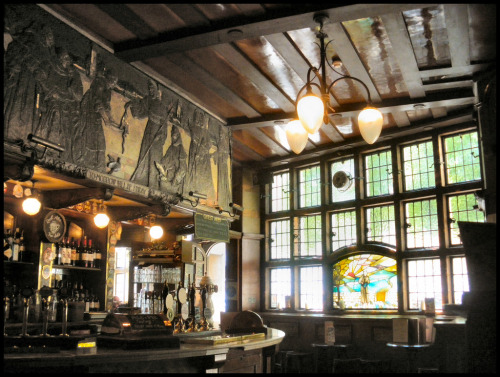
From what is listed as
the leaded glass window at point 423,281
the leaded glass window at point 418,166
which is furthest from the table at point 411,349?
the leaded glass window at point 418,166

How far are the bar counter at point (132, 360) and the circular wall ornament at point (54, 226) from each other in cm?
330

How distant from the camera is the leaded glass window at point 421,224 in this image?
348 inches

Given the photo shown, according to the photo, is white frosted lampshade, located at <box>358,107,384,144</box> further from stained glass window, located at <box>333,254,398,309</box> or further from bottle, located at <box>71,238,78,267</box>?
stained glass window, located at <box>333,254,398,309</box>

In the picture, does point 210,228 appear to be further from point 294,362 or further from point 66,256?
point 294,362

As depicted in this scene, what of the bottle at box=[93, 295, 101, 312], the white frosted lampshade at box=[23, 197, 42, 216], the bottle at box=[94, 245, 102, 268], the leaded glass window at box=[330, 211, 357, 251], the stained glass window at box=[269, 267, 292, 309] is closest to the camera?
the white frosted lampshade at box=[23, 197, 42, 216]

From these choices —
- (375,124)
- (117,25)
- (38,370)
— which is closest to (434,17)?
(375,124)

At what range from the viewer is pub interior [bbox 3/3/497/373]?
4586mm

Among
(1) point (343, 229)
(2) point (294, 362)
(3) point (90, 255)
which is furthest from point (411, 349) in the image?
(3) point (90, 255)

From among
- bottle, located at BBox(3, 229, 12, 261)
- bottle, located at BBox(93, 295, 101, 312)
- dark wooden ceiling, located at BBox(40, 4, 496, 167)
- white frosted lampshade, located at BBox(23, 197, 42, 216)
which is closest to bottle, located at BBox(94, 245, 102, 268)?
bottle, located at BBox(93, 295, 101, 312)

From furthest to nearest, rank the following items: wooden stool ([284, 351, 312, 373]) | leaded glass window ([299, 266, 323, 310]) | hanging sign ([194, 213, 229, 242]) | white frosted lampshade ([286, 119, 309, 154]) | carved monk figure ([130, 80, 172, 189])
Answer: leaded glass window ([299, 266, 323, 310]) < wooden stool ([284, 351, 312, 373]) < hanging sign ([194, 213, 229, 242]) < carved monk figure ([130, 80, 172, 189]) < white frosted lampshade ([286, 119, 309, 154])

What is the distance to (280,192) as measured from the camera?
36.6ft

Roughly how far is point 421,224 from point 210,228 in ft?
12.8

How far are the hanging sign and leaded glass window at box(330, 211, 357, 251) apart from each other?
2763mm

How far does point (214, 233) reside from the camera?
791 cm
